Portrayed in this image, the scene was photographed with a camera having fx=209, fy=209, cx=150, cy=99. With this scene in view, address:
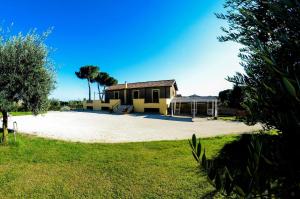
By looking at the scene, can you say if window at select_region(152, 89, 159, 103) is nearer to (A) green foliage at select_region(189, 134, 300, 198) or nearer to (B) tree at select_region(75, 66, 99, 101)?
(B) tree at select_region(75, 66, 99, 101)

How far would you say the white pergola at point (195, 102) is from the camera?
1184 inches

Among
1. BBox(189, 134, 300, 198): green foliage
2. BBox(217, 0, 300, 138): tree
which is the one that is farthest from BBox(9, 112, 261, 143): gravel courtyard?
BBox(189, 134, 300, 198): green foliage

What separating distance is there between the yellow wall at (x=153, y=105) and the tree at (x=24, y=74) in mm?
25256

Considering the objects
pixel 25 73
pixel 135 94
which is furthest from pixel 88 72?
pixel 25 73

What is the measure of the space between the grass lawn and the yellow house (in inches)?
1018

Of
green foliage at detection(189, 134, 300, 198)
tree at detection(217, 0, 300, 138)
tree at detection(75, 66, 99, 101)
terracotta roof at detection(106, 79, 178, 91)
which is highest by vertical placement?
tree at detection(75, 66, 99, 101)

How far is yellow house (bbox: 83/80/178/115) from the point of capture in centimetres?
3716

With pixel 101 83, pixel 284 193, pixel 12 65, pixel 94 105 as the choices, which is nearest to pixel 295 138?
pixel 284 193

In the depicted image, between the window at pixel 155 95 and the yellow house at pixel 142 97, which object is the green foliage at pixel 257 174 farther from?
the window at pixel 155 95

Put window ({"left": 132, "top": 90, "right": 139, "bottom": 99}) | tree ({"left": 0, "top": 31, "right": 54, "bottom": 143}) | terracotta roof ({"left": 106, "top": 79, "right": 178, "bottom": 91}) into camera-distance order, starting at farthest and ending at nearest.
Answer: window ({"left": 132, "top": 90, "right": 139, "bottom": 99}) → terracotta roof ({"left": 106, "top": 79, "right": 178, "bottom": 91}) → tree ({"left": 0, "top": 31, "right": 54, "bottom": 143})

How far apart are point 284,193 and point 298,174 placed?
0.53ft

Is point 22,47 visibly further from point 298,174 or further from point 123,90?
point 123,90

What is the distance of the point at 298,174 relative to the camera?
141cm

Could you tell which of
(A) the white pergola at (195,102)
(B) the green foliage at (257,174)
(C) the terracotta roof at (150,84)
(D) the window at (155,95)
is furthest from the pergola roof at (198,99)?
(B) the green foliage at (257,174)
